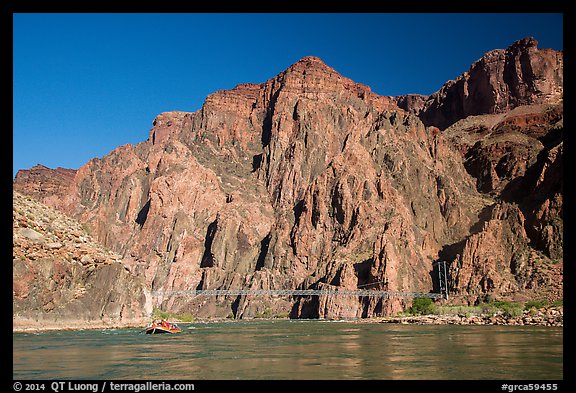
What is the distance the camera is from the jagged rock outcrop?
267ft

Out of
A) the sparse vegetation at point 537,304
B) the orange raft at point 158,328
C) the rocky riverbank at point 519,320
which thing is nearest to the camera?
the orange raft at point 158,328

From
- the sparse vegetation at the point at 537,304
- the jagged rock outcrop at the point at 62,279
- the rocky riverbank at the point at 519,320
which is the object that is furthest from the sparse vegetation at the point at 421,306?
the jagged rock outcrop at the point at 62,279

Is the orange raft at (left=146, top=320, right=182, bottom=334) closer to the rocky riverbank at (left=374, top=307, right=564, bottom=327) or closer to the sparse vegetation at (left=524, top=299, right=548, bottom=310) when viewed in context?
the rocky riverbank at (left=374, top=307, right=564, bottom=327)

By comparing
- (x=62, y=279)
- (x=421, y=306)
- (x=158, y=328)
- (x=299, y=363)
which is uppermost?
(x=62, y=279)

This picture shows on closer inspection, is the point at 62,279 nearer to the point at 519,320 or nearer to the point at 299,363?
the point at 299,363

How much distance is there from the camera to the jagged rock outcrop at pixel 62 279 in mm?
81312

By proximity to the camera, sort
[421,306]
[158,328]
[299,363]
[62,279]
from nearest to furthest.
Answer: [299,363]
[62,279]
[158,328]
[421,306]

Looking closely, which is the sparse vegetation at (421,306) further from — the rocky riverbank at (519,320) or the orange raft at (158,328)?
the orange raft at (158,328)

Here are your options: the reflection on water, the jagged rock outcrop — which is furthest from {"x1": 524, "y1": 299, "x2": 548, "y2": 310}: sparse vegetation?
the reflection on water

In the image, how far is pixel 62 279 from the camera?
86062 mm

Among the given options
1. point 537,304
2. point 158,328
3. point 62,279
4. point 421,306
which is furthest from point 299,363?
point 421,306

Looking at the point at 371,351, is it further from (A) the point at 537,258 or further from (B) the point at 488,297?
(A) the point at 537,258
